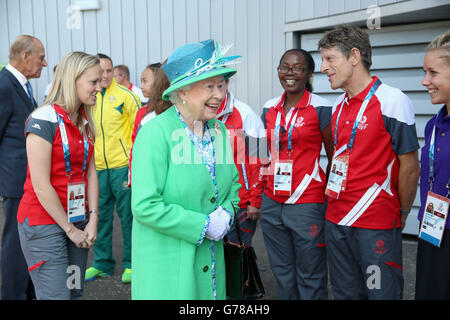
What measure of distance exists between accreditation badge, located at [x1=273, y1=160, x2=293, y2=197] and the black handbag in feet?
3.62

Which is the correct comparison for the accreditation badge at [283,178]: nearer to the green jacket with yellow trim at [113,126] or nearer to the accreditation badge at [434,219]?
the accreditation badge at [434,219]

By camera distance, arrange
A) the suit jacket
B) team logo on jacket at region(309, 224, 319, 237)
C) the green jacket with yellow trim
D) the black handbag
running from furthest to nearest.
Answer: the green jacket with yellow trim
the suit jacket
team logo on jacket at region(309, 224, 319, 237)
the black handbag

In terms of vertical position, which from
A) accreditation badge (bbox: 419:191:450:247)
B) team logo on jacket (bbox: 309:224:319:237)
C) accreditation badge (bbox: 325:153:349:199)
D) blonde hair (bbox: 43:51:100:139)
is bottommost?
team logo on jacket (bbox: 309:224:319:237)

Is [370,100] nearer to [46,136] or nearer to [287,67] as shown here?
[287,67]

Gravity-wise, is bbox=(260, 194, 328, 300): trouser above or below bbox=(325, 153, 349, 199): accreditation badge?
below

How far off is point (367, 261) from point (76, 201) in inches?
69.8

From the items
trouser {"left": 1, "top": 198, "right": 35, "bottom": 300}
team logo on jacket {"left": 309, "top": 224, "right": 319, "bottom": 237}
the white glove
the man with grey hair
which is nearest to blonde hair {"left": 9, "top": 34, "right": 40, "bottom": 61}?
trouser {"left": 1, "top": 198, "right": 35, "bottom": 300}

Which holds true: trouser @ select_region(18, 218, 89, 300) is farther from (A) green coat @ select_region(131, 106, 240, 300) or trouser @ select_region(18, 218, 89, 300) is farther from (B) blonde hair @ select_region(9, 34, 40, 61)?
(B) blonde hair @ select_region(9, 34, 40, 61)

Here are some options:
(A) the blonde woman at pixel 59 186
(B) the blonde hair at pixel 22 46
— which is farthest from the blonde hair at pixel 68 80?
(B) the blonde hair at pixel 22 46

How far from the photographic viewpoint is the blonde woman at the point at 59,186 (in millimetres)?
2535

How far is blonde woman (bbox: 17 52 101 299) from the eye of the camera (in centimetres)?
254

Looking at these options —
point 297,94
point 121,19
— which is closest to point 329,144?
point 297,94

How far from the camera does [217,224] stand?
2012 mm
